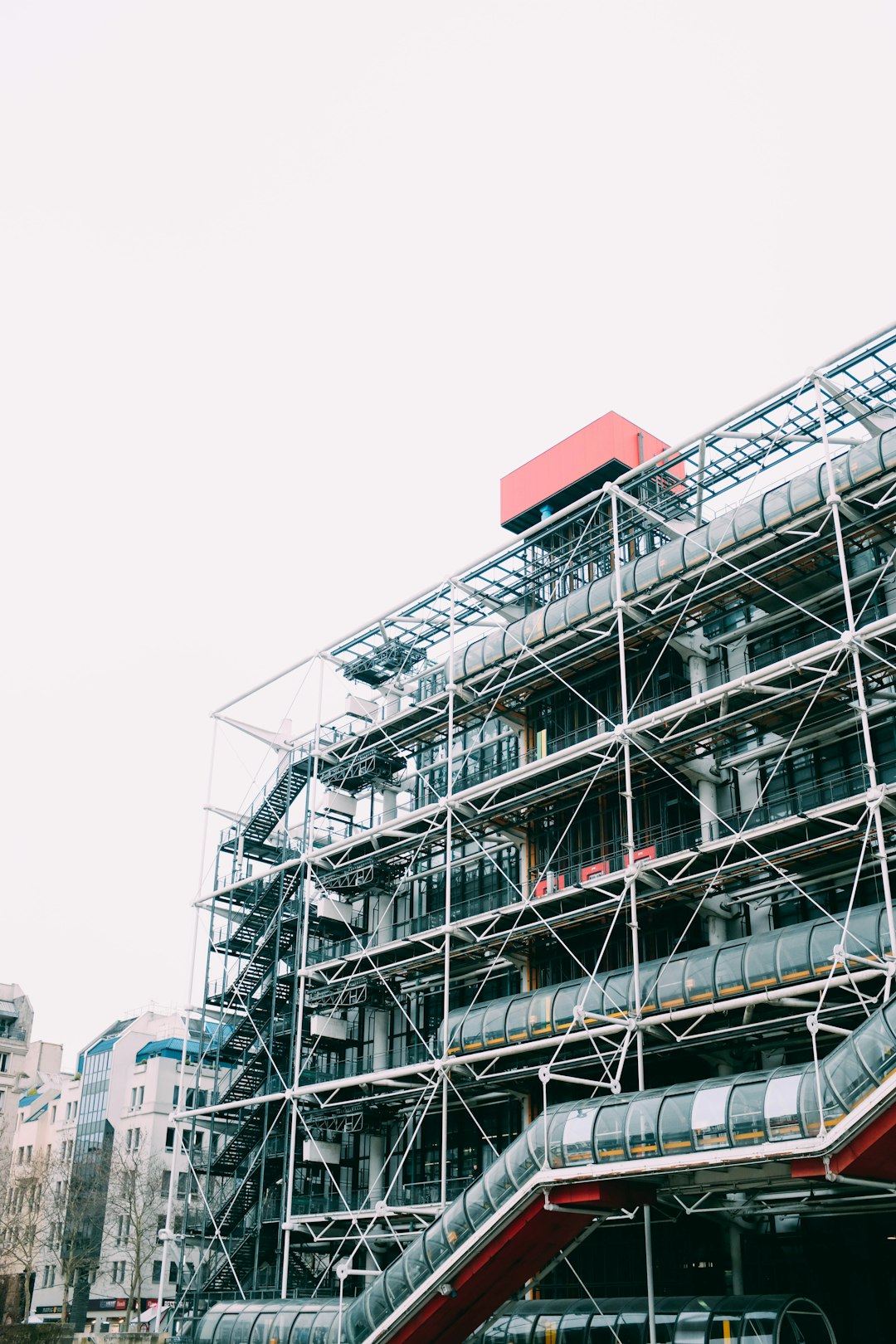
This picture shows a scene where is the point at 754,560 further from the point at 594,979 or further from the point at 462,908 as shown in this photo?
the point at 462,908

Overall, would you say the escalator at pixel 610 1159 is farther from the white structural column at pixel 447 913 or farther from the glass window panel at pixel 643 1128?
the white structural column at pixel 447 913

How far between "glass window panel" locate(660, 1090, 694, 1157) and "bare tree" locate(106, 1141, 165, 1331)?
41.7m

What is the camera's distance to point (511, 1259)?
2547 centimetres

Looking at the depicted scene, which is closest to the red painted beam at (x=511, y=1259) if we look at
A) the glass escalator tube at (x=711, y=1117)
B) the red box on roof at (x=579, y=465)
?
the glass escalator tube at (x=711, y=1117)

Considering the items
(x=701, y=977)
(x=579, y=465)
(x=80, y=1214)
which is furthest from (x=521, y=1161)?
(x=80, y=1214)

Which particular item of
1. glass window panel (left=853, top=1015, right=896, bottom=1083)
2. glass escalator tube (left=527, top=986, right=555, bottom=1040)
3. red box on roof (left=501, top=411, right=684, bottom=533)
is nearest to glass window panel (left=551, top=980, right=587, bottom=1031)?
glass escalator tube (left=527, top=986, right=555, bottom=1040)

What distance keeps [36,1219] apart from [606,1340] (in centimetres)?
4788

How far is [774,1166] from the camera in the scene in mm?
22406

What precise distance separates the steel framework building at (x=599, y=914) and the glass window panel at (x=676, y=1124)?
0.17 ft

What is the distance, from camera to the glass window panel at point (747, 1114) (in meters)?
21.7

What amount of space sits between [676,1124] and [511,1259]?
502cm

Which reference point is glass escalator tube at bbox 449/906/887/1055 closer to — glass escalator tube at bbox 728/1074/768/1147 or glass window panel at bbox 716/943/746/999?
glass window panel at bbox 716/943/746/999

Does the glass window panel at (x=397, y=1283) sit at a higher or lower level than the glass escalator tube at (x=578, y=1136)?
lower

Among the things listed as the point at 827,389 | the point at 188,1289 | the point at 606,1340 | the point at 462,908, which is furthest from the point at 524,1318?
the point at 827,389
